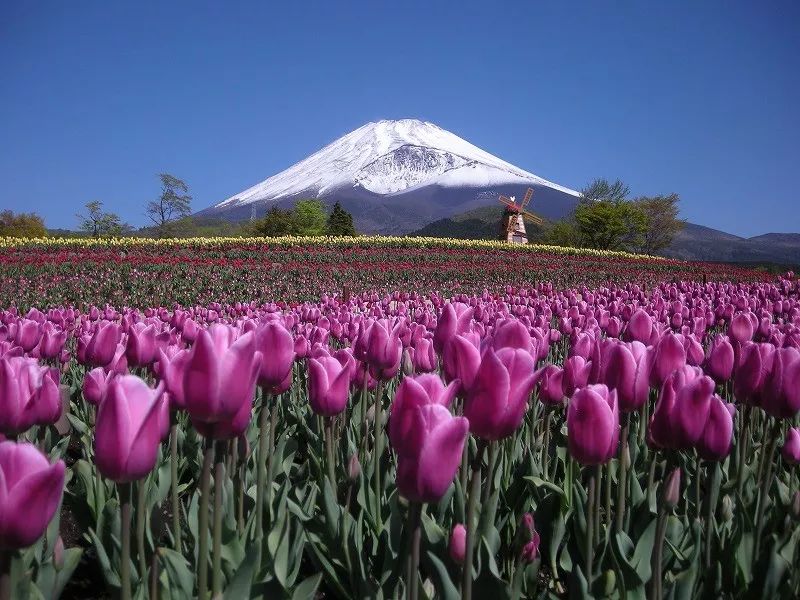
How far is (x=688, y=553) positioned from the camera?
7.08ft

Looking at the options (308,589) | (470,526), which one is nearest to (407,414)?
(470,526)

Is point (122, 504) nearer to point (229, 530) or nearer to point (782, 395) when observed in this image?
A: point (229, 530)

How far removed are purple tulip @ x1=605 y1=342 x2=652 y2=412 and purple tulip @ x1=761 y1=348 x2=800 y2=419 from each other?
19.6 inches

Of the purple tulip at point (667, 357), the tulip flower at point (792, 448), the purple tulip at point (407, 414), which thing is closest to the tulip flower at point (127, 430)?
the purple tulip at point (407, 414)

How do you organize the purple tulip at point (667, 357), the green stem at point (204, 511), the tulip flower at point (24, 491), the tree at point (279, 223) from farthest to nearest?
the tree at point (279, 223) < the purple tulip at point (667, 357) < the green stem at point (204, 511) < the tulip flower at point (24, 491)

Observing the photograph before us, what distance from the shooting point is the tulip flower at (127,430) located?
121 centimetres

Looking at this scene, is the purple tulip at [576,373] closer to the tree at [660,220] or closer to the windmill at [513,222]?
the windmill at [513,222]

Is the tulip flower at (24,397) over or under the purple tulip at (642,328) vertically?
under

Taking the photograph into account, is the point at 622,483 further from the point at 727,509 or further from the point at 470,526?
the point at 470,526

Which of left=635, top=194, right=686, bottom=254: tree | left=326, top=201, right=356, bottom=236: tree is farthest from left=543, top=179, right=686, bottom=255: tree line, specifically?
left=326, top=201, right=356, bottom=236: tree

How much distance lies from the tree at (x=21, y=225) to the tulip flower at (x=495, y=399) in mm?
68883

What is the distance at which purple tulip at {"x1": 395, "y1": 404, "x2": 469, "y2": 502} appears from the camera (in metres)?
1.21

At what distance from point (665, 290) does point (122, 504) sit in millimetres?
8895

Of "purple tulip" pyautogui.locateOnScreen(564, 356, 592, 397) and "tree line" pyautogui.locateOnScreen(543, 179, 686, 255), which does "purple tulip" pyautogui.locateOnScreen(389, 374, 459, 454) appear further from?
"tree line" pyautogui.locateOnScreen(543, 179, 686, 255)
